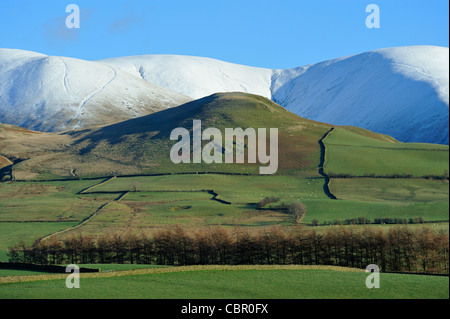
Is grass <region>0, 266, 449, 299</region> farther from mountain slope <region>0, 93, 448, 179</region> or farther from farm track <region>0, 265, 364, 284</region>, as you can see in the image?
mountain slope <region>0, 93, 448, 179</region>

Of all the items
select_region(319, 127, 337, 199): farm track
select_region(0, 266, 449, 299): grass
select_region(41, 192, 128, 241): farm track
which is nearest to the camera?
select_region(0, 266, 449, 299): grass

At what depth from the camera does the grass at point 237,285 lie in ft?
116

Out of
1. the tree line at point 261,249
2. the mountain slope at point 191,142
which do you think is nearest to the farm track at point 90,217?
the tree line at point 261,249

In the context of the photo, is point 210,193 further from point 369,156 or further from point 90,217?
point 369,156

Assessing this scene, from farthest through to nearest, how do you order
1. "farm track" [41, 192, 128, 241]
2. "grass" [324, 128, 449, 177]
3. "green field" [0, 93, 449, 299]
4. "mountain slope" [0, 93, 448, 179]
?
1. "mountain slope" [0, 93, 448, 179]
2. "grass" [324, 128, 449, 177]
3. "farm track" [41, 192, 128, 241]
4. "green field" [0, 93, 449, 299]

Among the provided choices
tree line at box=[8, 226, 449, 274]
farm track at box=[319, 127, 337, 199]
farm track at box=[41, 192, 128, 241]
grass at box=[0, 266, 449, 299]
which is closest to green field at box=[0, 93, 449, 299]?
grass at box=[0, 266, 449, 299]

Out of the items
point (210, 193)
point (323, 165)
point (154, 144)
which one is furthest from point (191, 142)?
point (323, 165)

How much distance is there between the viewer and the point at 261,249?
5797cm

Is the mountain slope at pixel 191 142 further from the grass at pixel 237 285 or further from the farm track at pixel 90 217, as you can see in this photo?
the grass at pixel 237 285

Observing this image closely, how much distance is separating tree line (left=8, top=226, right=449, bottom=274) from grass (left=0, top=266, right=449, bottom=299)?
6.87 meters

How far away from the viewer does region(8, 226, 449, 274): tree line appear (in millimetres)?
49688

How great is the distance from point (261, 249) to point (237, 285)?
17638 mm

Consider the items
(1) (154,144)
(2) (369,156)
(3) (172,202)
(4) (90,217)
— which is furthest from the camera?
(1) (154,144)

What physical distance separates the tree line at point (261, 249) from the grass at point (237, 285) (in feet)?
22.5
